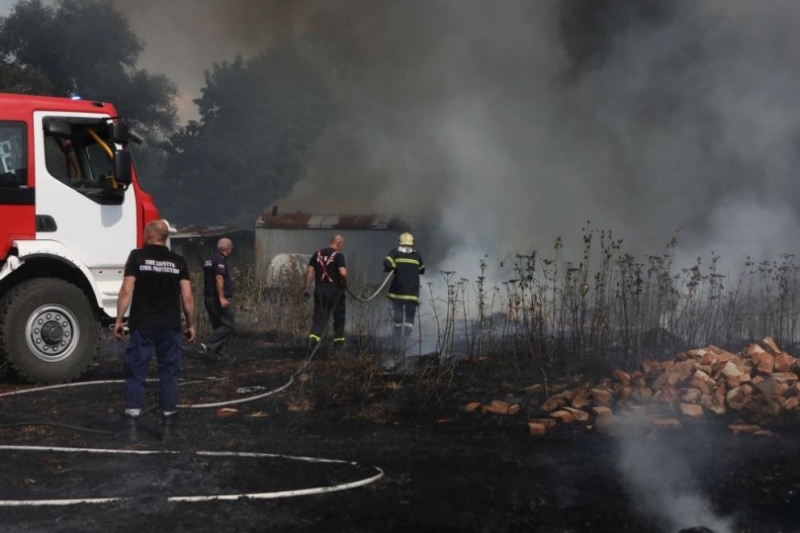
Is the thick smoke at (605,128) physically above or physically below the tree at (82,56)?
below

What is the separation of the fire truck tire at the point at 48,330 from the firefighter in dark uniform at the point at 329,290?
2.58m

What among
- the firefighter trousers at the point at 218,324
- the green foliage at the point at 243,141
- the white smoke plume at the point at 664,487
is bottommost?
the white smoke plume at the point at 664,487

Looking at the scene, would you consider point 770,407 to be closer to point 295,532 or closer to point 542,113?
point 295,532

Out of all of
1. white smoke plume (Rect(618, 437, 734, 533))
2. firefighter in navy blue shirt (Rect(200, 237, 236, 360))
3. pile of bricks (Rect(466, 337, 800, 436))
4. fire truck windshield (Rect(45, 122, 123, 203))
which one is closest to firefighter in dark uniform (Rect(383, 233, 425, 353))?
firefighter in navy blue shirt (Rect(200, 237, 236, 360))

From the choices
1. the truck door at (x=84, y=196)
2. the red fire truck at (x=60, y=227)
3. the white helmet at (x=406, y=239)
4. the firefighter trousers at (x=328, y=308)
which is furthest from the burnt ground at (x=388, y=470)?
the white helmet at (x=406, y=239)

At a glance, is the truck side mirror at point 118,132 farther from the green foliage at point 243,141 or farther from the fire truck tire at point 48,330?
the green foliage at point 243,141

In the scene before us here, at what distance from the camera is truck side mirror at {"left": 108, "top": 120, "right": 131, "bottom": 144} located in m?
7.43

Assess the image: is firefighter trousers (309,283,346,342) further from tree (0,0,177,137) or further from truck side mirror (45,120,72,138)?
tree (0,0,177,137)

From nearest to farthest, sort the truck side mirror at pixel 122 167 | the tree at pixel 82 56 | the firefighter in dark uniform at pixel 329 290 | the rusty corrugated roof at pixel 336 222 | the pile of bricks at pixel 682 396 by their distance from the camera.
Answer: the pile of bricks at pixel 682 396 → the truck side mirror at pixel 122 167 → the firefighter in dark uniform at pixel 329 290 → the rusty corrugated roof at pixel 336 222 → the tree at pixel 82 56

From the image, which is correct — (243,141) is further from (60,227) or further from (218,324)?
(60,227)

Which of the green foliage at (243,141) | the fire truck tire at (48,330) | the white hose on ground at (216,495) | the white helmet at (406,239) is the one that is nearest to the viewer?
the white hose on ground at (216,495)

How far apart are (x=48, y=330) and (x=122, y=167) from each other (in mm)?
1677

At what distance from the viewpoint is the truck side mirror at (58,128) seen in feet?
24.0

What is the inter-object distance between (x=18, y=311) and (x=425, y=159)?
46.2ft
